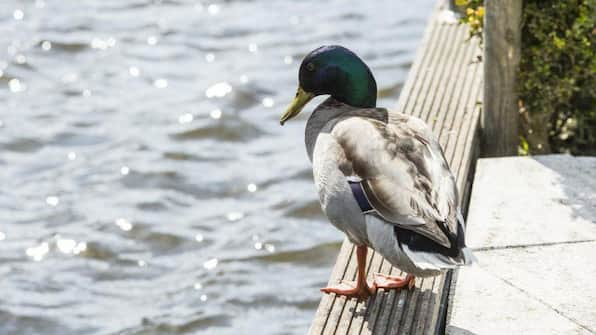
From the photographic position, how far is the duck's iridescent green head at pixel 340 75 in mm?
4656

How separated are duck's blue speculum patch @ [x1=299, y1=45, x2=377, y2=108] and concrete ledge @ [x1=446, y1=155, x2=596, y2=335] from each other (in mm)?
788

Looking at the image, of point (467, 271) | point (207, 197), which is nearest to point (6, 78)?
point (207, 197)

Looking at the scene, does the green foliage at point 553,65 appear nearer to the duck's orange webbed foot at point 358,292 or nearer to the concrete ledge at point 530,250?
the concrete ledge at point 530,250

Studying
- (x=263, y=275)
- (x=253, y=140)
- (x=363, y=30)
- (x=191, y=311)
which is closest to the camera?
(x=191, y=311)

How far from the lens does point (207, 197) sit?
752 cm

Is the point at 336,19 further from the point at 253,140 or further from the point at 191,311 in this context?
the point at 191,311

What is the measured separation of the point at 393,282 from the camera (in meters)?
4.42

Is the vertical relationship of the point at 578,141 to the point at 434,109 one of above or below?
below

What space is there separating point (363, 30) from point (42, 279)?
4777 mm

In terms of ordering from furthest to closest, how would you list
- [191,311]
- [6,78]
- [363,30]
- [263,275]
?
[363,30] < [6,78] < [263,275] < [191,311]

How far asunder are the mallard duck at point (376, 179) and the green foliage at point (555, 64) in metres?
1.54

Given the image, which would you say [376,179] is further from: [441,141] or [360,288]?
[441,141]

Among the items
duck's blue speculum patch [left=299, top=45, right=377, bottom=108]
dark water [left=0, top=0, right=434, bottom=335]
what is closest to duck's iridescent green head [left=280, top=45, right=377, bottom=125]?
duck's blue speculum patch [left=299, top=45, right=377, bottom=108]

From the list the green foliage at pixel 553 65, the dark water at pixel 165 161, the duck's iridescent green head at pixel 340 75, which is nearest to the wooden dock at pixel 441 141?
the green foliage at pixel 553 65
